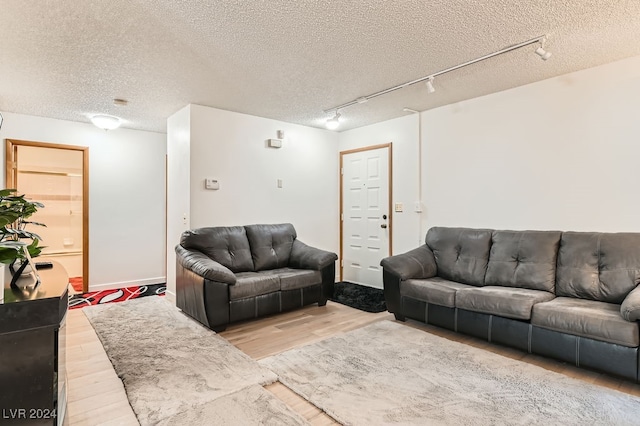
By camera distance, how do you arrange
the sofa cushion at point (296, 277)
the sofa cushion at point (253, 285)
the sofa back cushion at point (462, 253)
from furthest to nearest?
the sofa cushion at point (296, 277)
the sofa back cushion at point (462, 253)
the sofa cushion at point (253, 285)

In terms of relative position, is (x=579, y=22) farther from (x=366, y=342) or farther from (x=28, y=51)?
(x=28, y=51)

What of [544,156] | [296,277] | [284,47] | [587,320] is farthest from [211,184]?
[587,320]

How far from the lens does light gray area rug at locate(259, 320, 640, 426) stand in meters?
1.96

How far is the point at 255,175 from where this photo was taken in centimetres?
470

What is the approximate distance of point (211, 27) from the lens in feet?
7.85

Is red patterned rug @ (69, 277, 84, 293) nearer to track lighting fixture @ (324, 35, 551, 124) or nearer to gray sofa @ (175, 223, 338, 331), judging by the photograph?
gray sofa @ (175, 223, 338, 331)

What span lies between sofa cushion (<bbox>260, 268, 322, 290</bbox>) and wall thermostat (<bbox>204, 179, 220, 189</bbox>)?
48.5 inches

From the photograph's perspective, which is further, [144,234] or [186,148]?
[144,234]

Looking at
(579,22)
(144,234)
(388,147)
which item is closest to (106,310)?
(144,234)

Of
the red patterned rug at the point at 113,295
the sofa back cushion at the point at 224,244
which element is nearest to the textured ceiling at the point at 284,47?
the sofa back cushion at the point at 224,244

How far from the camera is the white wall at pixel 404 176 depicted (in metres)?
4.61

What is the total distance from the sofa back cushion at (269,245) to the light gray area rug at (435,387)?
61.9 inches

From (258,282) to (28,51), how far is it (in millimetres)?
2773

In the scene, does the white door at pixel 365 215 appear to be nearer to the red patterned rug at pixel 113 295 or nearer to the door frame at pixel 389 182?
the door frame at pixel 389 182
